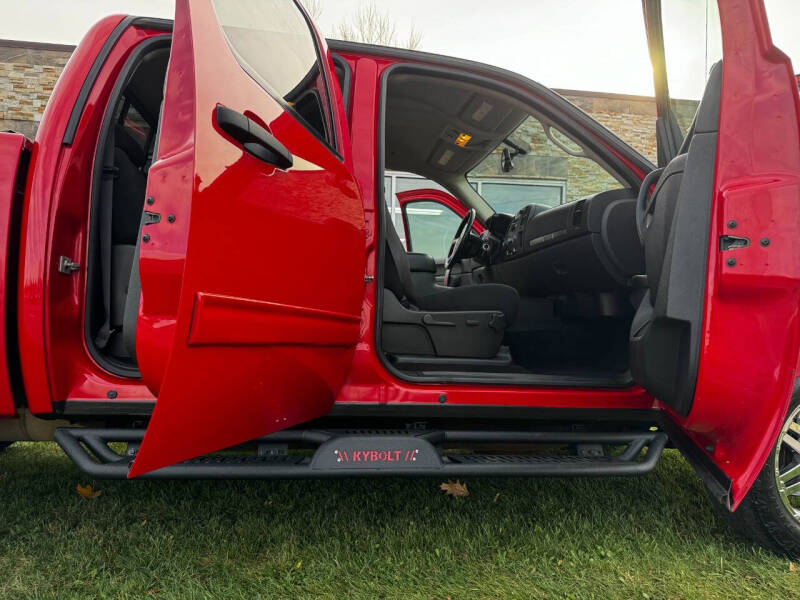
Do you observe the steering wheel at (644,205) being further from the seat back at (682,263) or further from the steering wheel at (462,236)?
the steering wheel at (462,236)

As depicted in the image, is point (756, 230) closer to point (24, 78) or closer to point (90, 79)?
point (90, 79)

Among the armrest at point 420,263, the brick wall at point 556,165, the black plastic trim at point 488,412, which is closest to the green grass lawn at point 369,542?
the black plastic trim at point 488,412

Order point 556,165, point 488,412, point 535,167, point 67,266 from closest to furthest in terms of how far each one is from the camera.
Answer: point 67,266 → point 488,412 → point 556,165 → point 535,167

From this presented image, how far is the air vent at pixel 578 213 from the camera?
87.7 inches

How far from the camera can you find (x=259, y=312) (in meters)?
1.20

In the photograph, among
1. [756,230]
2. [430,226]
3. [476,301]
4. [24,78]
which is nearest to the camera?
[756,230]

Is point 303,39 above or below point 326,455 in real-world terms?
above

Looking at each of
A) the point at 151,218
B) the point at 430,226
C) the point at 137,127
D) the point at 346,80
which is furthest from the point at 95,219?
the point at 430,226

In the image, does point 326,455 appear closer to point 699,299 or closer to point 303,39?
point 699,299

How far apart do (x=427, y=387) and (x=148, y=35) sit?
1.45 meters

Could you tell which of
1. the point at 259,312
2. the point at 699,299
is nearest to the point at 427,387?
the point at 259,312

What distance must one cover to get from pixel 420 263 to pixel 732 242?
2293 mm

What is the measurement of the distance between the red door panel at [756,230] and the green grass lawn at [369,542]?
1.37ft

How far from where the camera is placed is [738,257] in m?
1.37
